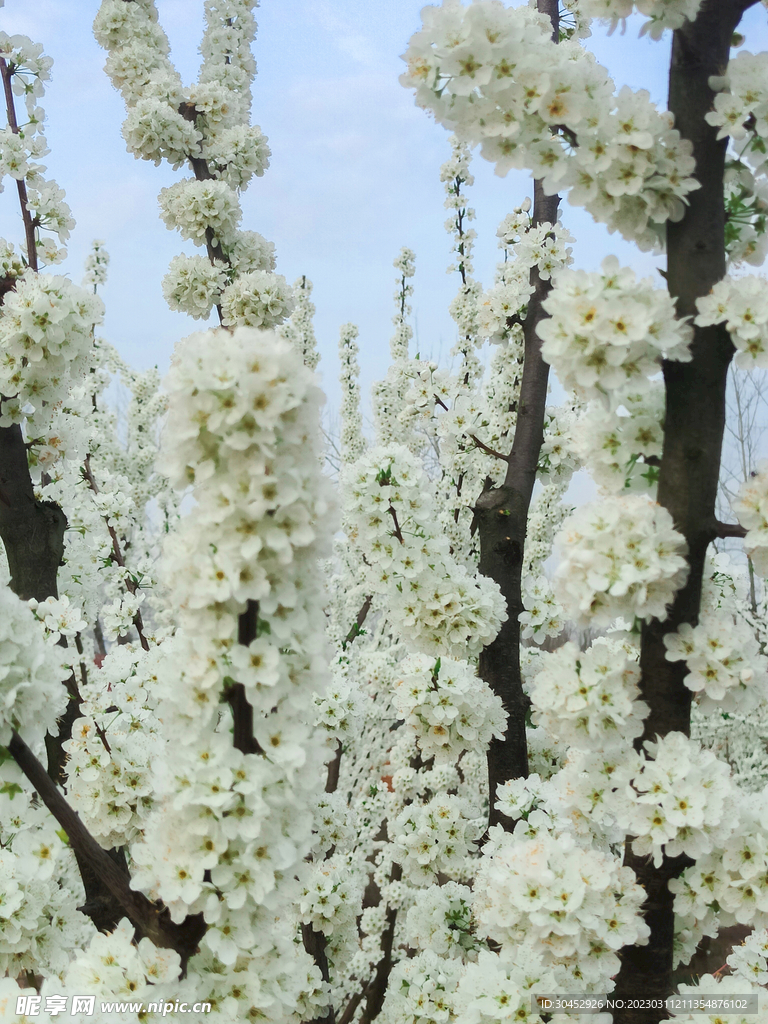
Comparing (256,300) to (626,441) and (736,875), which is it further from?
(736,875)

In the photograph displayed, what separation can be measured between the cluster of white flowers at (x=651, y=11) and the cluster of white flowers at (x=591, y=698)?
5.12 ft

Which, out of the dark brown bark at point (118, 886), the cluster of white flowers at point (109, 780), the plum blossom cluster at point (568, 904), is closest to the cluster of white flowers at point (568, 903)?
the plum blossom cluster at point (568, 904)

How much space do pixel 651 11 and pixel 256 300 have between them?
2117mm

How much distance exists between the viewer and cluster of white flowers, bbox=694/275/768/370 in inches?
73.7

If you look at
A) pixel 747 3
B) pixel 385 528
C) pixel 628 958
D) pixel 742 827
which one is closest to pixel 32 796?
pixel 385 528

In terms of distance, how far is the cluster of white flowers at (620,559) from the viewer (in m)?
1.83

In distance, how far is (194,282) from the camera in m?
3.82

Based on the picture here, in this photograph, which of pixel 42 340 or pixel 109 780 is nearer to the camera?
pixel 109 780

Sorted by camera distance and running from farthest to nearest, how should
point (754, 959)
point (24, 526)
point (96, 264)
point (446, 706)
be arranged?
1. point (96, 264)
2. point (24, 526)
3. point (446, 706)
4. point (754, 959)

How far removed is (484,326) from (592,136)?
1691 mm

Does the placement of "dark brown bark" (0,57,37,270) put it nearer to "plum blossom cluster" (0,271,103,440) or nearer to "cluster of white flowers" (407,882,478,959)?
"plum blossom cluster" (0,271,103,440)

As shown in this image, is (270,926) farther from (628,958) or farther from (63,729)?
(63,729)

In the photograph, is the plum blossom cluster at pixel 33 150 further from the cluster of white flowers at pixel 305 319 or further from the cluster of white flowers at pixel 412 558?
the cluster of white flowers at pixel 305 319

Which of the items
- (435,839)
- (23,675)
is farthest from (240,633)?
(435,839)
